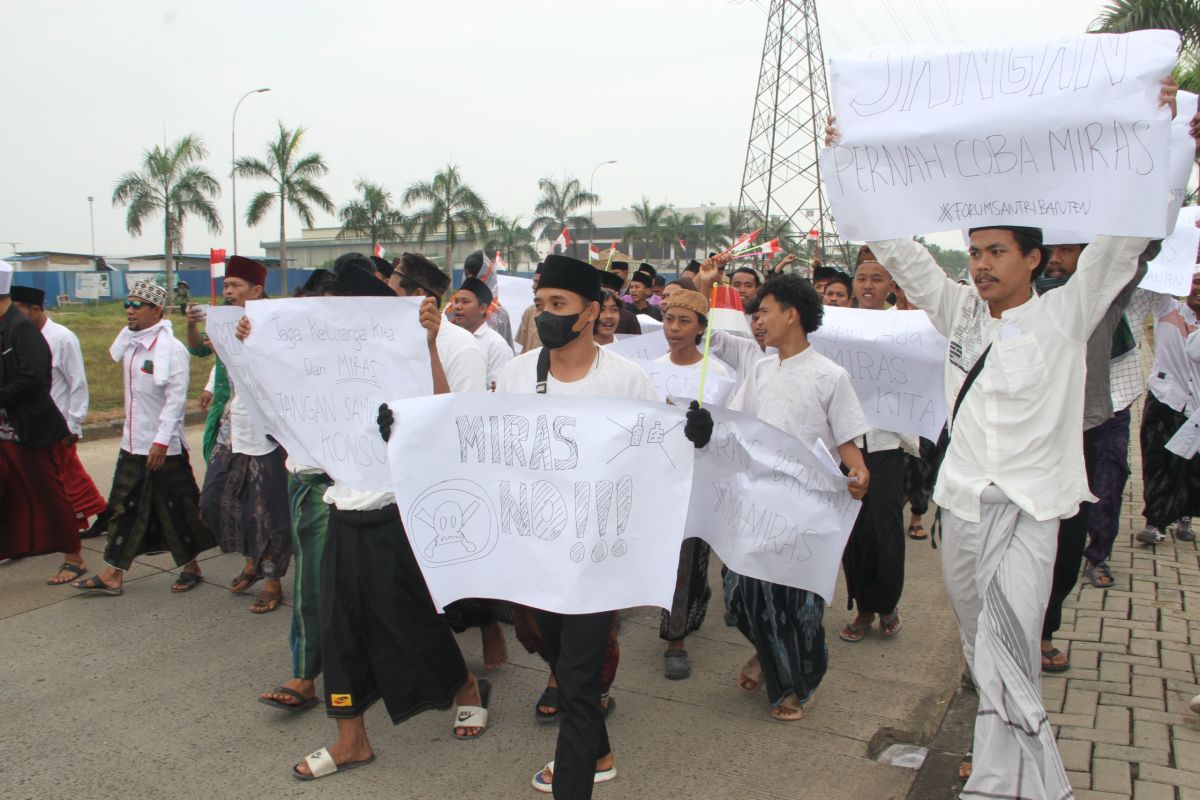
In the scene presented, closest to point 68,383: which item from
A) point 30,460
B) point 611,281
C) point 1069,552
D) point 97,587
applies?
point 30,460

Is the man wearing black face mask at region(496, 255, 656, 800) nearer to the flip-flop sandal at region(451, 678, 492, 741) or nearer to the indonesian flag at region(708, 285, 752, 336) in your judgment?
the flip-flop sandal at region(451, 678, 492, 741)

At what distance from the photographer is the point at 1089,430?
4.38 metres

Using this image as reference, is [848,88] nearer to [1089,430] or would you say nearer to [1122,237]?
[1122,237]

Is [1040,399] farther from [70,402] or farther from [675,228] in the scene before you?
[675,228]

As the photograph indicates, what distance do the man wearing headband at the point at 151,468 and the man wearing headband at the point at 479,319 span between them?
1723mm

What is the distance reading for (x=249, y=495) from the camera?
18.3 feet

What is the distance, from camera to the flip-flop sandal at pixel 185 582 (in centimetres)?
591

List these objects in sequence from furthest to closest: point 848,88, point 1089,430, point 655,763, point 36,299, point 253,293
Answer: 1. point 36,299
2. point 253,293
3. point 1089,430
4. point 655,763
5. point 848,88

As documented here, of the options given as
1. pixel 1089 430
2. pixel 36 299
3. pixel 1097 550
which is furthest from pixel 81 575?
pixel 1097 550

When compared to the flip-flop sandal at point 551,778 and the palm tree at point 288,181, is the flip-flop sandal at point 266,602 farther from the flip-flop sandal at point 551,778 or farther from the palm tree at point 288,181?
the palm tree at point 288,181

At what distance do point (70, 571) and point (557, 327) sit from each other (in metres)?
4.17

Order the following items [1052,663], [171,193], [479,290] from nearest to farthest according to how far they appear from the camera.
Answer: [1052,663] → [479,290] → [171,193]

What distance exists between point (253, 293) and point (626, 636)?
295 cm

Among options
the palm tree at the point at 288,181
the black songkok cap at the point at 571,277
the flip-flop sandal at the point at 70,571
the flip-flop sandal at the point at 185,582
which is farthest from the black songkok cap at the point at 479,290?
the palm tree at the point at 288,181
